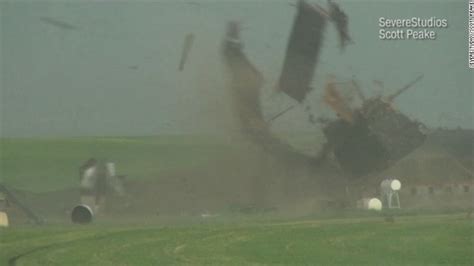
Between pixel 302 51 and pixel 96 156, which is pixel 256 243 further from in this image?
pixel 302 51

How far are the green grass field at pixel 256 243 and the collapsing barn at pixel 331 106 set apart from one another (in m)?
0.49

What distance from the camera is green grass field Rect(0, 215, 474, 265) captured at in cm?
535

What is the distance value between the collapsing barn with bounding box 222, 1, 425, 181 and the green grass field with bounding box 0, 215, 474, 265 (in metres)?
0.49

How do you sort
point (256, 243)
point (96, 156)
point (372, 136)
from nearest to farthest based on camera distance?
point (96, 156), point (256, 243), point (372, 136)

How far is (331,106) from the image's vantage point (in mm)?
5641

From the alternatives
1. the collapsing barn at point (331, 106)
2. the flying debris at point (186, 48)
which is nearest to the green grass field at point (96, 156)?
the collapsing barn at point (331, 106)

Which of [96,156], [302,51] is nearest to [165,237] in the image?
[96,156]

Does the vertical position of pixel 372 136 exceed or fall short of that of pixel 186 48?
it falls short

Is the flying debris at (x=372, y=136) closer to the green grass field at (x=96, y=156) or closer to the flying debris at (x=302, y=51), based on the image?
the flying debris at (x=302, y=51)

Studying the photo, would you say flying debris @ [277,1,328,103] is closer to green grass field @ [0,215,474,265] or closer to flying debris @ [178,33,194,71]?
flying debris @ [178,33,194,71]

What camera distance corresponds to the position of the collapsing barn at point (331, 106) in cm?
558

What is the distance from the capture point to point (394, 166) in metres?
5.76

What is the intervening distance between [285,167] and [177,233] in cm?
92

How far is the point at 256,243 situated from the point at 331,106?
1.14m
